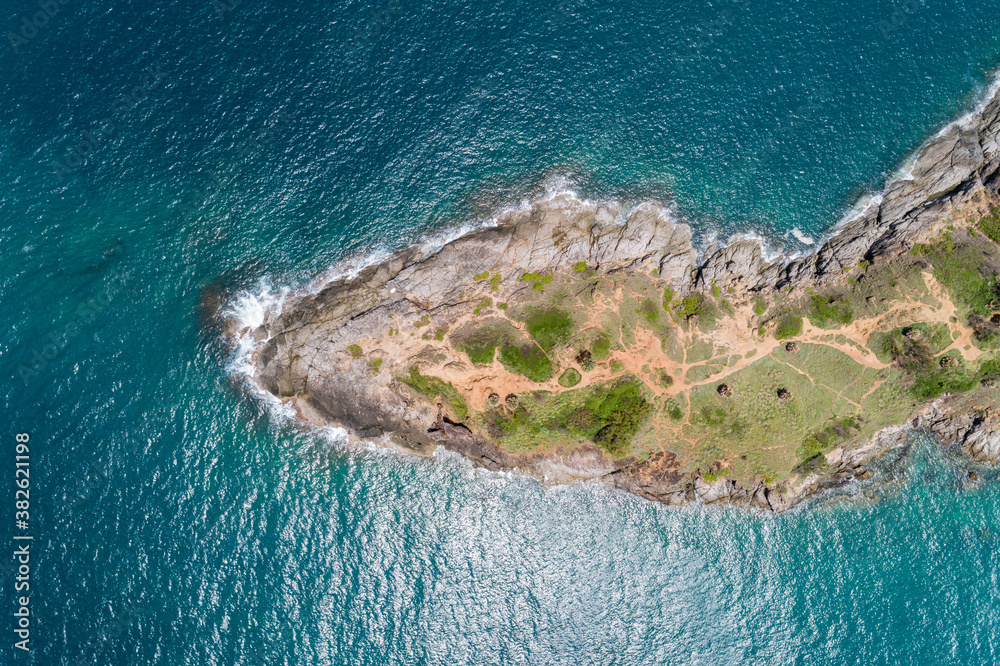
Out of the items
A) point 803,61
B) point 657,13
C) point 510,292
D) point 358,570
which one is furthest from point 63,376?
point 803,61

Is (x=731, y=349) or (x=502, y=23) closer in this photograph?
(x=731, y=349)

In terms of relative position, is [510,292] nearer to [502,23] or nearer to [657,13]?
[502,23]

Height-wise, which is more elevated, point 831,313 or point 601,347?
point 601,347

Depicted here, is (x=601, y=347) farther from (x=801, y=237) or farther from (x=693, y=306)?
(x=801, y=237)

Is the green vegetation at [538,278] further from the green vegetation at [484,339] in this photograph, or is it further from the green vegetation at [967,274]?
the green vegetation at [967,274]

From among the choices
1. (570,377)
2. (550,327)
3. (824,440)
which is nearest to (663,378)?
(570,377)
